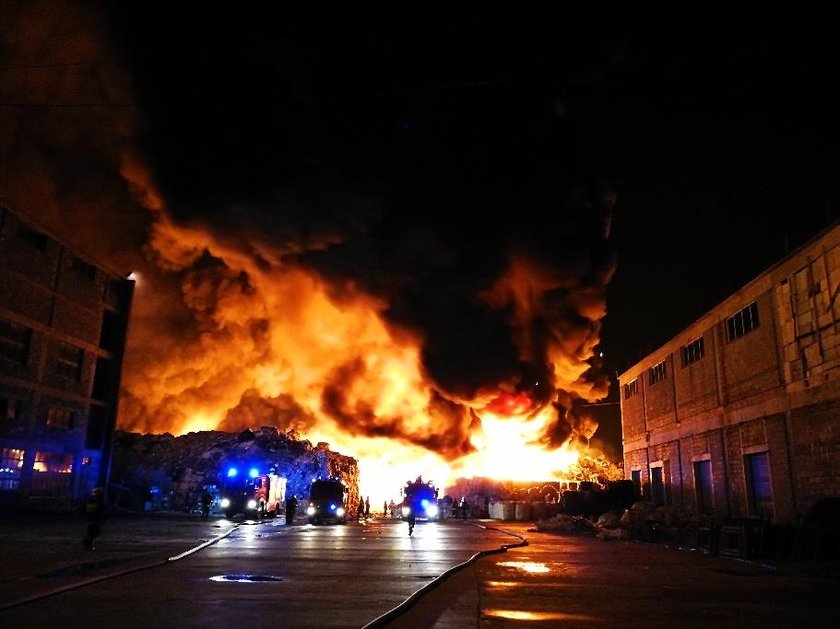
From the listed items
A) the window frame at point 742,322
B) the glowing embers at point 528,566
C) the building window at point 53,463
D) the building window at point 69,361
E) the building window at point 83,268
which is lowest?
the glowing embers at point 528,566

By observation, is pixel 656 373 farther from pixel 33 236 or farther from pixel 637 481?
pixel 33 236

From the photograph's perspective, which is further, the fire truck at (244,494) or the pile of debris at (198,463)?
the pile of debris at (198,463)

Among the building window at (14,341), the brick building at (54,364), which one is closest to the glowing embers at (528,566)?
the brick building at (54,364)

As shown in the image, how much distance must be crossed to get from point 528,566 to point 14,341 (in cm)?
2983

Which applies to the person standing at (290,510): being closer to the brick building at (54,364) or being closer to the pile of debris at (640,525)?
the pile of debris at (640,525)

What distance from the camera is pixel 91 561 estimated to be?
1266 centimetres

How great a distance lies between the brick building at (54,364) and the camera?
3228 centimetres

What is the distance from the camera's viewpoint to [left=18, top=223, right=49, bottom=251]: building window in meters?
33.8

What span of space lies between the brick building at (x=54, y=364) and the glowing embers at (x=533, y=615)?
30.9m

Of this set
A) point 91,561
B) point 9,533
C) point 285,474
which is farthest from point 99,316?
point 91,561

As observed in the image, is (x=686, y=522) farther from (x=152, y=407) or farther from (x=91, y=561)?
(x=152, y=407)

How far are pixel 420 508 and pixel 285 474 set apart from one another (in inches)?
397

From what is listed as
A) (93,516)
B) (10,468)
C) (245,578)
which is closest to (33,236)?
(10,468)

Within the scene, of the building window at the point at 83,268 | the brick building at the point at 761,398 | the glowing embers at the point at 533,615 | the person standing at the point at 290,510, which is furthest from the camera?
the building window at the point at 83,268
